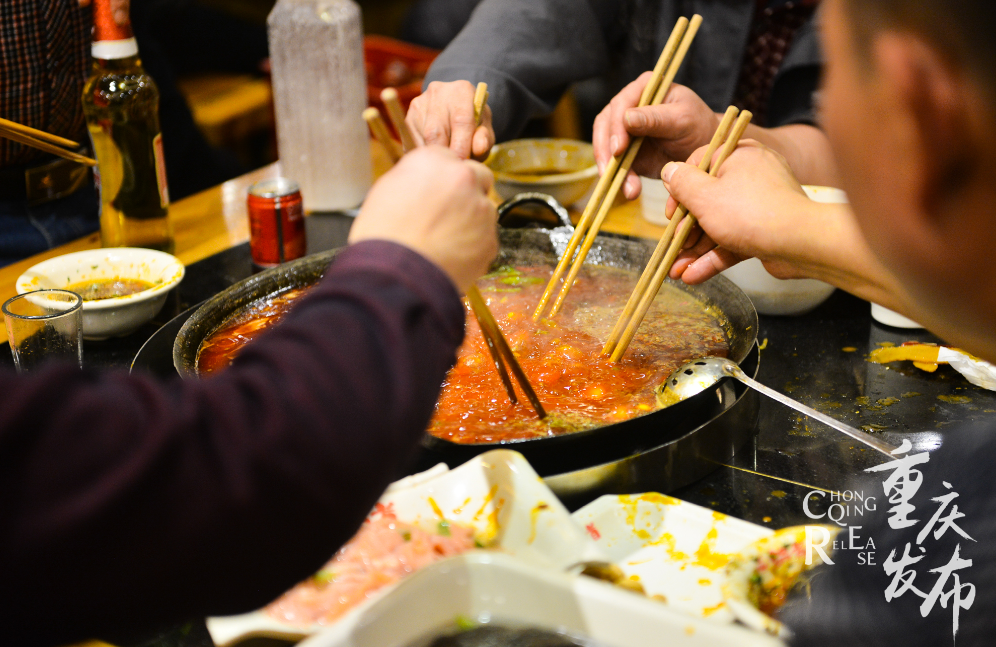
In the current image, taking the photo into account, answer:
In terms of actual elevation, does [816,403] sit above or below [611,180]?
below

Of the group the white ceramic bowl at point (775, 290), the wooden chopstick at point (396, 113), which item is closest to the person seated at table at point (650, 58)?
the white ceramic bowl at point (775, 290)

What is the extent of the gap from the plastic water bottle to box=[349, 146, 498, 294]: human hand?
1.47 metres

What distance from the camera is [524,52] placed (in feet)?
7.84

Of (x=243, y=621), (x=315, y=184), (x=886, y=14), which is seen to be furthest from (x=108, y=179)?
Answer: (x=886, y=14)

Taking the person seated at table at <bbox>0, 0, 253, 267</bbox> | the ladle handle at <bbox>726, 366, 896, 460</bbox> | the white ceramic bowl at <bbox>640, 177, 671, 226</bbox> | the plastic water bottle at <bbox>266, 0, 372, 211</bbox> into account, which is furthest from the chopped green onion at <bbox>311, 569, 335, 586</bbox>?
the person seated at table at <bbox>0, 0, 253, 267</bbox>

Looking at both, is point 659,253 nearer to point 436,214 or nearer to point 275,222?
point 436,214

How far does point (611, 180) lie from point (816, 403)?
0.63 m

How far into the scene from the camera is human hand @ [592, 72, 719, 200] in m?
1.71

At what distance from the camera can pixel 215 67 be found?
18.1ft

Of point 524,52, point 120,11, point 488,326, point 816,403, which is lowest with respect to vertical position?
point 816,403

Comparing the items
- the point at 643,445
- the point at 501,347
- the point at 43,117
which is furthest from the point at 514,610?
the point at 43,117

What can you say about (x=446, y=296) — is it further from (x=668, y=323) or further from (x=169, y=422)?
(x=668, y=323)

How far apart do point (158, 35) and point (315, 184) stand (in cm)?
360

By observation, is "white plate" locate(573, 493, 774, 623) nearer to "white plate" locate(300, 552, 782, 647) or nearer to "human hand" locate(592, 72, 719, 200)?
"white plate" locate(300, 552, 782, 647)
